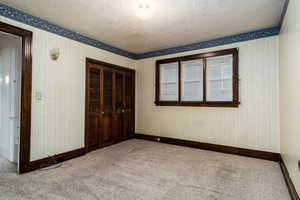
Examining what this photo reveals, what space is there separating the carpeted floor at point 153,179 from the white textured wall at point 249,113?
44cm

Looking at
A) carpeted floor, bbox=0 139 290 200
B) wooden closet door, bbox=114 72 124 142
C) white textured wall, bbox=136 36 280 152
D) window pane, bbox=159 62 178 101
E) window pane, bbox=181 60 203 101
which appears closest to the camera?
carpeted floor, bbox=0 139 290 200

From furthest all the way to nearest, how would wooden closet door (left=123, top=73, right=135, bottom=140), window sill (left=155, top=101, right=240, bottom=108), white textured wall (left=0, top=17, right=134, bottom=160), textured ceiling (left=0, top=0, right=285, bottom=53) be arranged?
1. wooden closet door (left=123, top=73, right=135, bottom=140)
2. window sill (left=155, top=101, right=240, bottom=108)
3. white textured wall (left=0, top=17, right=134, bottom=160)
4. textured ceiling (left=0, top=0, right=285, bottom=53)

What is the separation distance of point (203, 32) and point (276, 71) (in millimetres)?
1586

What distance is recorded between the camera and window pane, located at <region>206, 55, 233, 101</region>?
Answer: 3.43 m

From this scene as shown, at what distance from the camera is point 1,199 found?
180 centimetres

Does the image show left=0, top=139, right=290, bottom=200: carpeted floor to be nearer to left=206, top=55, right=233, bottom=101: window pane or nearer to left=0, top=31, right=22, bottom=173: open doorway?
left=0, top=31, right=22, bottom=173: open doorway

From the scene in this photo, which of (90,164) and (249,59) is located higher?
(249,59)

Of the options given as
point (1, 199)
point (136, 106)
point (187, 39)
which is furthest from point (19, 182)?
point (187, 39)

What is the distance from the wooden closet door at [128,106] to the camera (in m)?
4.58

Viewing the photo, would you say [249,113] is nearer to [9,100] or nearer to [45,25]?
[45,25]

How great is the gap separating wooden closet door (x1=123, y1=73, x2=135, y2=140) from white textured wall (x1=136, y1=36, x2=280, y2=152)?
4.88 ft

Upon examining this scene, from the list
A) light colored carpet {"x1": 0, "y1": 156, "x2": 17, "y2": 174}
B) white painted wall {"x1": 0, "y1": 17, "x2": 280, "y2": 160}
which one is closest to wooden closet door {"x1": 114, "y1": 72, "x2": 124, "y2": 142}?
white painted wall {"x1": 0, "y1": 17, "x2": 280, "y2": 160}

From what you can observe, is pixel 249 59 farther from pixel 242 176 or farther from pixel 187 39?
pixel 242 176

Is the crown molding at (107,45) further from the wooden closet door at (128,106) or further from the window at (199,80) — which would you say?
the wooden closet door at (128,106)
